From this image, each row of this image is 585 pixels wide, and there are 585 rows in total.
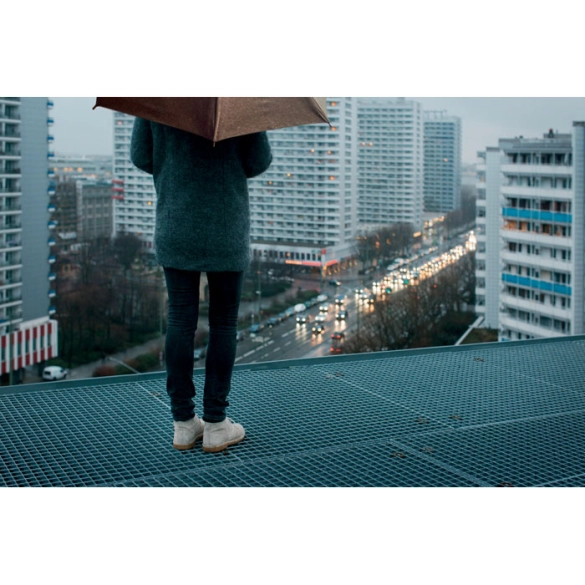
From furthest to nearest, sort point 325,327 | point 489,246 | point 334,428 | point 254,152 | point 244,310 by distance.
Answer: point 244,310, point 325,327, point 489,246, point 334,428, point 254,152

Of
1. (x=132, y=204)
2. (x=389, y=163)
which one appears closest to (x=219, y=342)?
(x=132, y=204)

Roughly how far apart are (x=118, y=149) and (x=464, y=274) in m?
17.5

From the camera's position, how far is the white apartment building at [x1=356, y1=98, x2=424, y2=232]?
143ft

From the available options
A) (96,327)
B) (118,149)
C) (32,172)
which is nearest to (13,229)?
(32,172)

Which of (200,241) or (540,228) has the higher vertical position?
(540,228)

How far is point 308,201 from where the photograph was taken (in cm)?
3919

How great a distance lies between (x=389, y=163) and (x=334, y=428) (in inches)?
1801

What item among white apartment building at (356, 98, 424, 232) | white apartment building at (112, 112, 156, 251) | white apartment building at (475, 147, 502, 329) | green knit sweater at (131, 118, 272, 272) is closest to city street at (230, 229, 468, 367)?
white apartment building at (475, 147, 502, 329)

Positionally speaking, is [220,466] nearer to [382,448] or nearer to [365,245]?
[382,448]

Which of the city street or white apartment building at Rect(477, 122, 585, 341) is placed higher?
white apartment building at Rect(477, 122, 585, 341)

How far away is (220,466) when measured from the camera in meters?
1.45

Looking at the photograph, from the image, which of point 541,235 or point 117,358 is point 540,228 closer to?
point 541,235

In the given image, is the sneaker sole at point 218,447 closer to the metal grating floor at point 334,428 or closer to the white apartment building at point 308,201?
the metal grating floor at point 334,428

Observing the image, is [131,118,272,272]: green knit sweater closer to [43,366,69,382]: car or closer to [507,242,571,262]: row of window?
[43,366,69,382]: car
